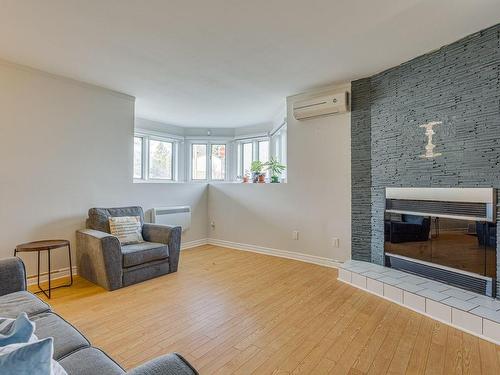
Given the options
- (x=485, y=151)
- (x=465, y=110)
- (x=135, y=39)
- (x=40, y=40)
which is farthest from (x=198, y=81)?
A: (x=485, y=151)

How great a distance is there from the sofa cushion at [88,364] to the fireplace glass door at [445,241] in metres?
2.88

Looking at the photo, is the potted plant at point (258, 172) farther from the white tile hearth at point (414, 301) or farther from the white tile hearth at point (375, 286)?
the white tile hearth at point (414, 301)

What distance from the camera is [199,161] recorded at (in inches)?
237

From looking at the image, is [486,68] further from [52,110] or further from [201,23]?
[52,110]

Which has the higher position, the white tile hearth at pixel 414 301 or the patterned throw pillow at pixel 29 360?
the patterned throw pillow at pixel 29 360

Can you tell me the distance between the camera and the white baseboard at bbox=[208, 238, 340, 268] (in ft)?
12.4

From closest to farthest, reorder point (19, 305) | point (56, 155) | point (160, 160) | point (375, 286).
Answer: point (19, 305) < point (375, 286) < point (56, 155) < point (160, 160)

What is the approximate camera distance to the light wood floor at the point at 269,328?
1.75 metres

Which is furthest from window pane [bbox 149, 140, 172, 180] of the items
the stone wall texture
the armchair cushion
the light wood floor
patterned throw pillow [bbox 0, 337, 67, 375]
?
patterned throw pillow [bbox 0, 337, 67, 375]

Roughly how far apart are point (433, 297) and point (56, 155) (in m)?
4.15

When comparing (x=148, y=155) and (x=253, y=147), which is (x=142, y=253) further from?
(x=253, y=147)

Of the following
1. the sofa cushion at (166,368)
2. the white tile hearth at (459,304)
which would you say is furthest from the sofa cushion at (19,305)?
the white tile hearth at (459,304)

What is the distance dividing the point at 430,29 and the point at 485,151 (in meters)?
1.15

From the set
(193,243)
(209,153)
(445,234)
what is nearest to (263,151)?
(209,153)
